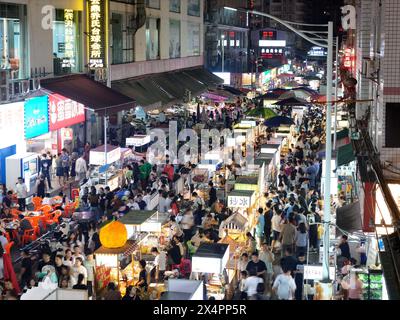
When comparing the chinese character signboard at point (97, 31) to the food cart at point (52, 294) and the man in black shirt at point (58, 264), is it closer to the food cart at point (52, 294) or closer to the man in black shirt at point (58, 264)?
the man in black shirt at point (58, 264)

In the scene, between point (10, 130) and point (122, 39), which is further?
point (122, 39)

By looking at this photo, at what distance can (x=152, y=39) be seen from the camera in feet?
149

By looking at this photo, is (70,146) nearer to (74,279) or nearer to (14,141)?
(14,141)

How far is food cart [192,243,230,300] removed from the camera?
15.1 m

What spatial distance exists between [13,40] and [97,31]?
6.18 metres

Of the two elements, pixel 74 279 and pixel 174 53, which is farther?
pixel 174 53

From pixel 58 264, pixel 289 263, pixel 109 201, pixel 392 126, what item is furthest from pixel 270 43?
pixel 58 264

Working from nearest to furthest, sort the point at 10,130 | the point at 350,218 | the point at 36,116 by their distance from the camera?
the point at 350,218 → the point at 10,130 → the point at 36,116

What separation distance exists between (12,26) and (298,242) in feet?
46.1

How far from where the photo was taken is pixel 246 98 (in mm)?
67000

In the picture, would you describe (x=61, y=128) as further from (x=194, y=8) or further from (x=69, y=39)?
(x=194, y=8)

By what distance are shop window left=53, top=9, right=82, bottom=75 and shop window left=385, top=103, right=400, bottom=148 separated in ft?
58.5
